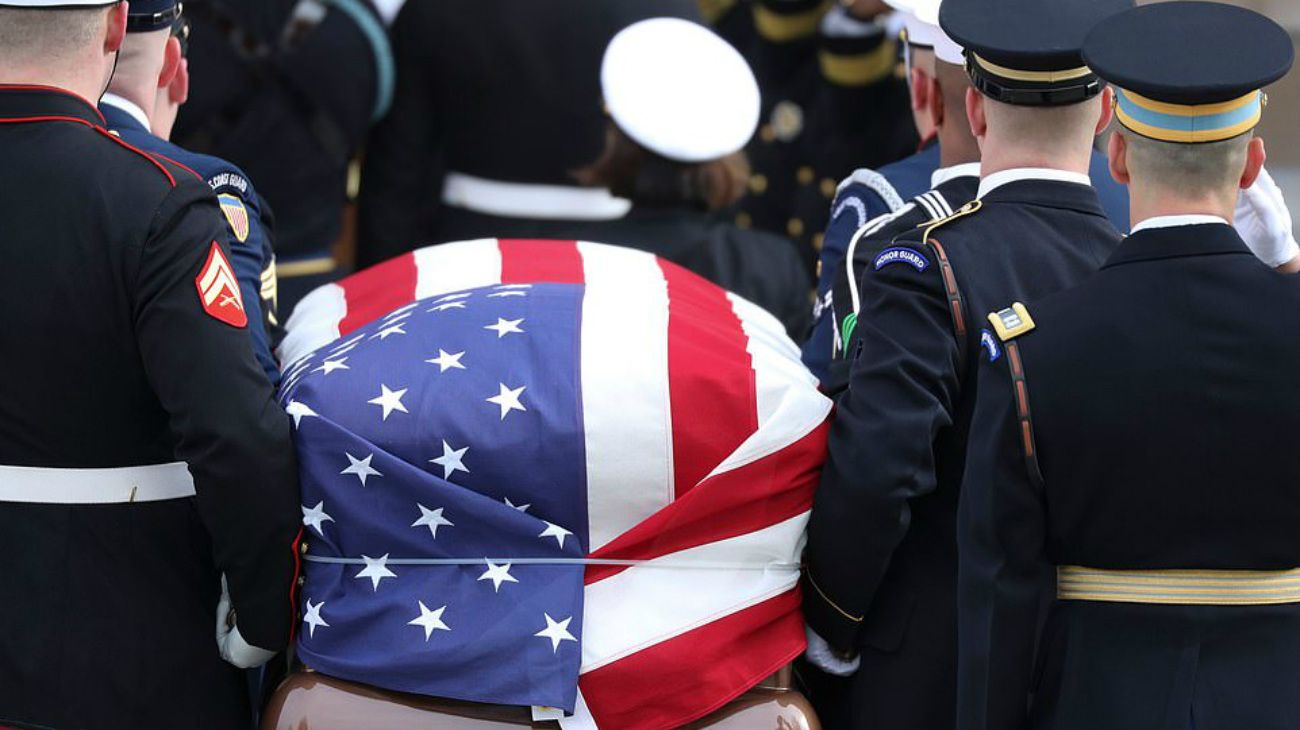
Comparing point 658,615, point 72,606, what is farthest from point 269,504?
point 658,615

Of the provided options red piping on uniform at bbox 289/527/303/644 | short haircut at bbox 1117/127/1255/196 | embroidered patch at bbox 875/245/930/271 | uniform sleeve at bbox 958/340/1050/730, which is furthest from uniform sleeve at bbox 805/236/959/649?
red piping on uniform at bbox 289/527/303/644

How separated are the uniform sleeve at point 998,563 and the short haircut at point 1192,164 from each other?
1.06 ft

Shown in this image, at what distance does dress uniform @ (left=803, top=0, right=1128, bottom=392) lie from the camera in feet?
10.8

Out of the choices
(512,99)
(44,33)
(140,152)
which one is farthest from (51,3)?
(512,99)

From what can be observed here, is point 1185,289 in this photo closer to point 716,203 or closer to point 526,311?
point 526,311

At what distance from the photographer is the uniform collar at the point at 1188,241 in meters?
2.54

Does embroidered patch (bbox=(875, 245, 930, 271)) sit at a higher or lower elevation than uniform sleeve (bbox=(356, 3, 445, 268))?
higher

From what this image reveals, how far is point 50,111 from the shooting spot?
2697 millimetres

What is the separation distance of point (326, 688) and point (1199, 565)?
48.8 inches

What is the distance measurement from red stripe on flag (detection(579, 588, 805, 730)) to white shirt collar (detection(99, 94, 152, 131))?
1.19 m

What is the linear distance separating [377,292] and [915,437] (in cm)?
100

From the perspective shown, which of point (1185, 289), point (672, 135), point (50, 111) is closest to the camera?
point (1185, 289)

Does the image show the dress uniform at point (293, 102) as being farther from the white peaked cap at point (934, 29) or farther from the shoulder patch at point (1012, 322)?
the shoulder patch at point (1012, 322)

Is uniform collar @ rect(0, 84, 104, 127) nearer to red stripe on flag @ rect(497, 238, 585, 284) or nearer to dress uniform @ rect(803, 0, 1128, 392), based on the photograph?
red stripe on flag @ rect(497, 238, 585, 284)
